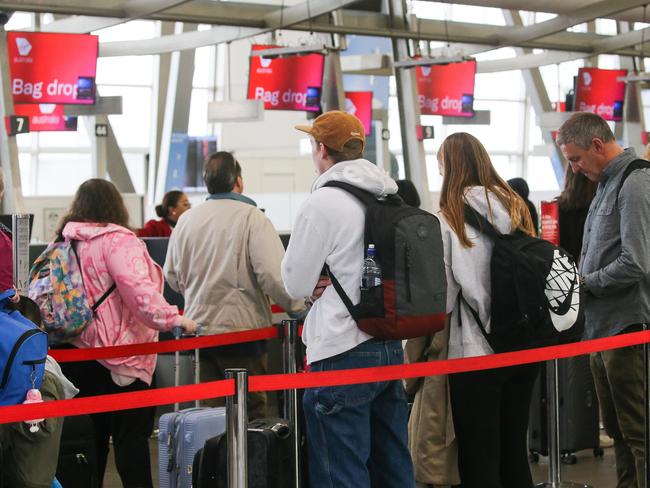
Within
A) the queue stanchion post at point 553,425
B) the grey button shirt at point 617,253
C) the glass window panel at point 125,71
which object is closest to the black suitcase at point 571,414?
the queue stanchion post at point 553,425

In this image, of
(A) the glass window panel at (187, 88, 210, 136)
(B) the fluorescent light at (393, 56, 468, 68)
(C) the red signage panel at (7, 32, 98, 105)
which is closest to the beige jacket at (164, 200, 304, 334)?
(C) the red signage panel at (7, 32, 98, 105)

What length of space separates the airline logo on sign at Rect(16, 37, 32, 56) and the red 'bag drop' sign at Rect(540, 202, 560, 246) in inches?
280

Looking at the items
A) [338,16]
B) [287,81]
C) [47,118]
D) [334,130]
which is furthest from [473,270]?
[47,118]

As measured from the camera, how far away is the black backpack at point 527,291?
11.5 ft

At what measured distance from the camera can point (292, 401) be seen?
4.02 metres

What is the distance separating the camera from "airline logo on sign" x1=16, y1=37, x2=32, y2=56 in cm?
1073

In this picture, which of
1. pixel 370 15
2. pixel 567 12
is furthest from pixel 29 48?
pixel 567 12

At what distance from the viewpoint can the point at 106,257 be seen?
4.27 metres

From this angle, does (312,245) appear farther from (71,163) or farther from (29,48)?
(71,163)

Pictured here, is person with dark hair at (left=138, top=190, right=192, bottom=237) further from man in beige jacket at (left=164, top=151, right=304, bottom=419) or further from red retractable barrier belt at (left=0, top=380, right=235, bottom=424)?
red retractable barrier belt at (left=0, top=380, right=235, bottom=424)

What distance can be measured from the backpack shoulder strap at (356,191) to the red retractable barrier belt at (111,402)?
0.70 m

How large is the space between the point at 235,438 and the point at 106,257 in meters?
1.30

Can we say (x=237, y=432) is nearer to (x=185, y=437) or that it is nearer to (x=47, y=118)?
(x=185, y=437)

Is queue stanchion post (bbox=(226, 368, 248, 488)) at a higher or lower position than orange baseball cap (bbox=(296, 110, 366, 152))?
lower
